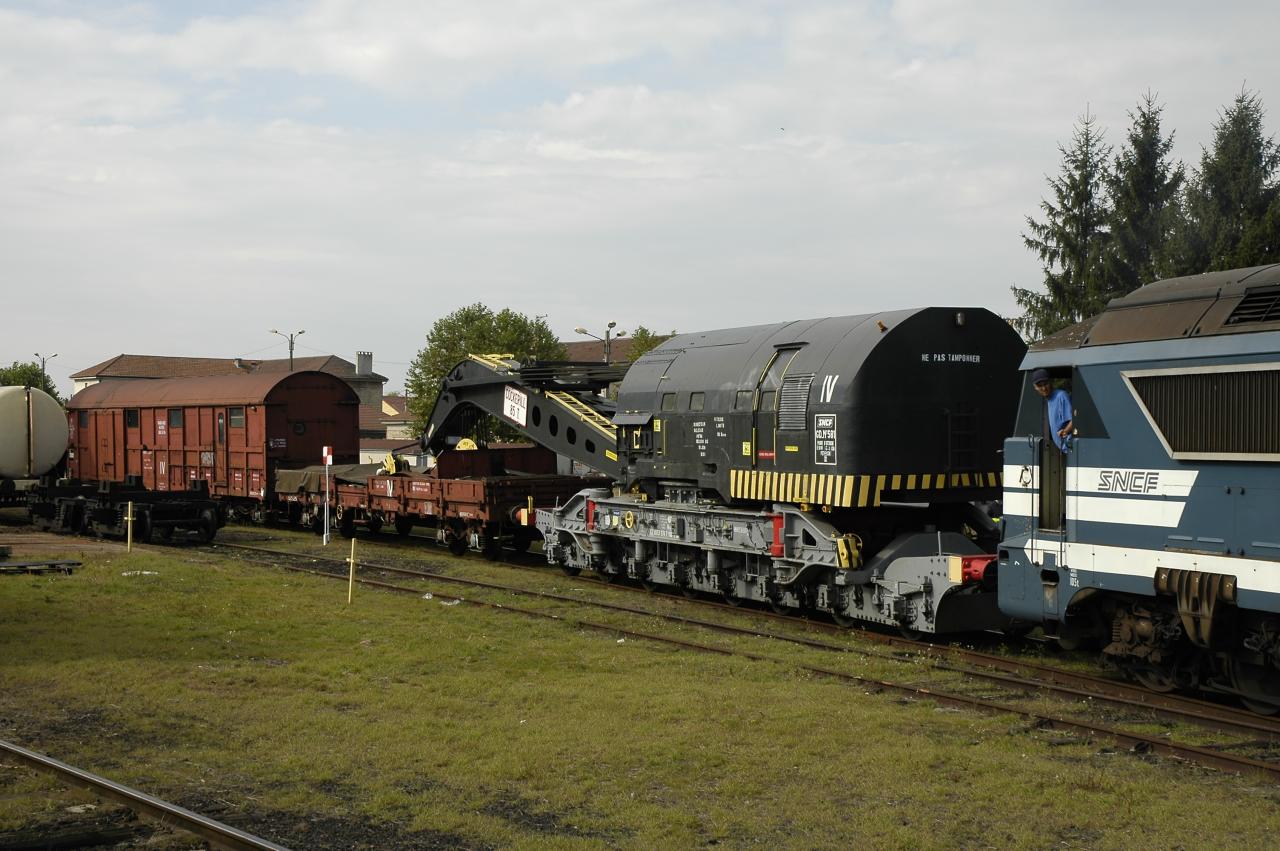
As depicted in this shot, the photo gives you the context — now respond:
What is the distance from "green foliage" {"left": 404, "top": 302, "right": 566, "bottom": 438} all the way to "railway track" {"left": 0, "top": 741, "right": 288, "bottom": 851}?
48588 millimetres

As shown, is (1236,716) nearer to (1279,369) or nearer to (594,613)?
(1279,369)

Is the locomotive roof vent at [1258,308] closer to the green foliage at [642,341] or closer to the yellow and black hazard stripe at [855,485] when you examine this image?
the yellow and black hazard stripe at [855,485]

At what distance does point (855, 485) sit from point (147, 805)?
9.09 m

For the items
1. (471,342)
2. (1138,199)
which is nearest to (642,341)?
(471,342)

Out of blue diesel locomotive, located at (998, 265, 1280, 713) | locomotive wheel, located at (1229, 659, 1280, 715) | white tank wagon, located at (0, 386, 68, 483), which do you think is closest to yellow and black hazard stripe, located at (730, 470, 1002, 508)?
blue diesel locomotive, located at (998, 265, 1280, 713)

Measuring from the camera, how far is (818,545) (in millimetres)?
14375

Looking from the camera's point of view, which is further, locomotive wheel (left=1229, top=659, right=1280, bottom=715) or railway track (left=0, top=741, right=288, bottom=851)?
locomotive wheel (left=1229, top=659, right=1280, bottom=715)

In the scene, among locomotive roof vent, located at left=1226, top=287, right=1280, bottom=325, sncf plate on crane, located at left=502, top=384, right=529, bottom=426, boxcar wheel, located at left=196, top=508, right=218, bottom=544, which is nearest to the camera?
locomotive roof vent, located at left=1226, top=287, right=1280, bottom=325

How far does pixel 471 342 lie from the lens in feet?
190

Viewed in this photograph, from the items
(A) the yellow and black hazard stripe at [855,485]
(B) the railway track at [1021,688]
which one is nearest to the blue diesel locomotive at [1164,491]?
(B) the railway track at [1021,688]

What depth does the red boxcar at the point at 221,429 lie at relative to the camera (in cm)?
2875

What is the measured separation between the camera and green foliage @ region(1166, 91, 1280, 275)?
29.3 m

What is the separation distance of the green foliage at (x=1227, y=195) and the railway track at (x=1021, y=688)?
65.8 ft

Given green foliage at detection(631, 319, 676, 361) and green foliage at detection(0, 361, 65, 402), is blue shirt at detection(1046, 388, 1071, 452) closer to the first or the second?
green foliage at detection(631, 319, 676, 361)
